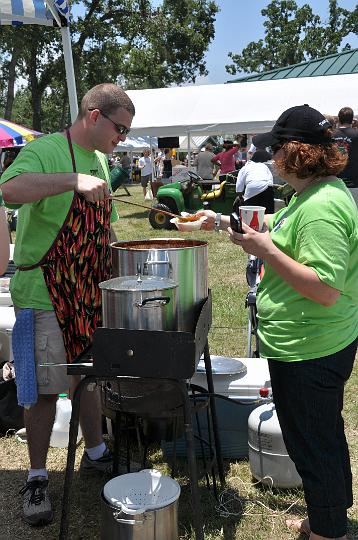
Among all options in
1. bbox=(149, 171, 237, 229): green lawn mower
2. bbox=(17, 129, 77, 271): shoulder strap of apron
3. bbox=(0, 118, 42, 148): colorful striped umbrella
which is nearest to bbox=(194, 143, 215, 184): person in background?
bbox=(149, 171, 237, 229): green lawn mower

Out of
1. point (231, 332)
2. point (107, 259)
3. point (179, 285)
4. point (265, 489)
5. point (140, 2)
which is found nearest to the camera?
point (179, 285)

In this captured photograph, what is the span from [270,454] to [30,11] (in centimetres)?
328

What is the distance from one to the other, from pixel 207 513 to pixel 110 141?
1.86 metres

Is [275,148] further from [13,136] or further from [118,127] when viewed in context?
[13,136]

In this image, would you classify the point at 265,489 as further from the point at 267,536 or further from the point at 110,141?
the point at 110,141

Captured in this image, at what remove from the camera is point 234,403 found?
322 centimetres

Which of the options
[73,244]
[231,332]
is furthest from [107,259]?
[231,332]

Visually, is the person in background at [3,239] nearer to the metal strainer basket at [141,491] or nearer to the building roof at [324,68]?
the metal strainer basket at [141,491]

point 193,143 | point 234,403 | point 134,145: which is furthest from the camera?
point 193,143

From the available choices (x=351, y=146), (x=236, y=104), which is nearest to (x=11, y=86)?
(x=236, y=104)

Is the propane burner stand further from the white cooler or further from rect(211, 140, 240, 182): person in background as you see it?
rect(211, 140, 240, 182): person in background

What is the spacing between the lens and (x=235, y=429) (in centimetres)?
333

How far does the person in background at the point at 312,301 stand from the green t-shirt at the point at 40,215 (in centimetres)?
87

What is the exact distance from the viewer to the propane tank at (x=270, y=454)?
9.73 feet
